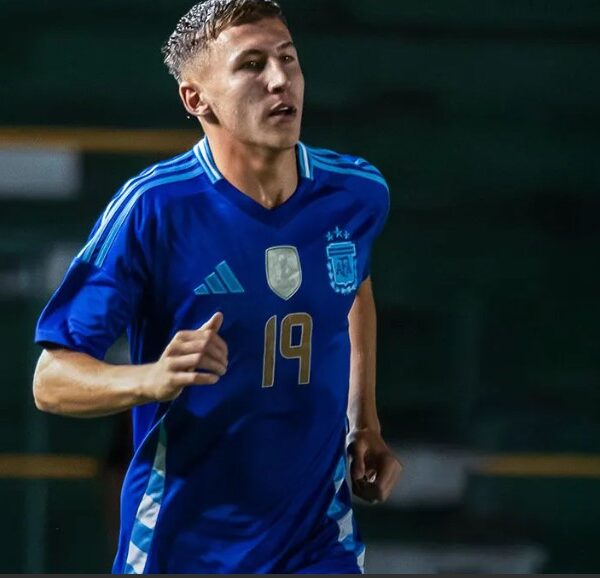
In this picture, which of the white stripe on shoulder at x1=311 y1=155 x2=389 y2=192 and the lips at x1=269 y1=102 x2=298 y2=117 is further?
the white stripe on shoulder at x1=311 y1=155 x2=389 y2=192

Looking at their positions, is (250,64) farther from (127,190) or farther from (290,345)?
(290,345)

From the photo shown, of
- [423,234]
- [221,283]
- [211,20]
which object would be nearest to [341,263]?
[221,283]

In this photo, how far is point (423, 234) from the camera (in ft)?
14.1

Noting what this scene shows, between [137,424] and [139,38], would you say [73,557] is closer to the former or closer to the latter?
[139,38]

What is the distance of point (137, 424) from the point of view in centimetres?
235

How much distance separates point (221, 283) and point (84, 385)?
0.97 ft

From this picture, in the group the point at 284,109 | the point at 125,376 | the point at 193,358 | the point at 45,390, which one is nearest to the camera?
the point at 193,358

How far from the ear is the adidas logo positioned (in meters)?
0.29

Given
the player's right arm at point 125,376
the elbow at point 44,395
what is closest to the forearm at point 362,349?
the player's right arm at point 125,376

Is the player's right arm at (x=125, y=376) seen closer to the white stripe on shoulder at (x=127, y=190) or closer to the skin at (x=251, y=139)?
the skin at (x=251, y=139)

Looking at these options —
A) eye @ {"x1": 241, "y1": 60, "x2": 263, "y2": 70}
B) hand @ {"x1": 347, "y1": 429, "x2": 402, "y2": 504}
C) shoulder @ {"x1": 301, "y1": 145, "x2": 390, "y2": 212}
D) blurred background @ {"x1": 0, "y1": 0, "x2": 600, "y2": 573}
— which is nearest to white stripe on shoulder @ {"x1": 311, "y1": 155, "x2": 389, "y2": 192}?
shoulder @ {"x1": 301, "y1": 145, "x2": 390, "y2": 212}

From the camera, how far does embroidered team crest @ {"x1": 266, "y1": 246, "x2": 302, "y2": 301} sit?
2.29 m

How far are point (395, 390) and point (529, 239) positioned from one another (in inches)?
25.5

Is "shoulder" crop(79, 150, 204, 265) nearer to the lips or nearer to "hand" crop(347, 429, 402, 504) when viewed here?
the lips
